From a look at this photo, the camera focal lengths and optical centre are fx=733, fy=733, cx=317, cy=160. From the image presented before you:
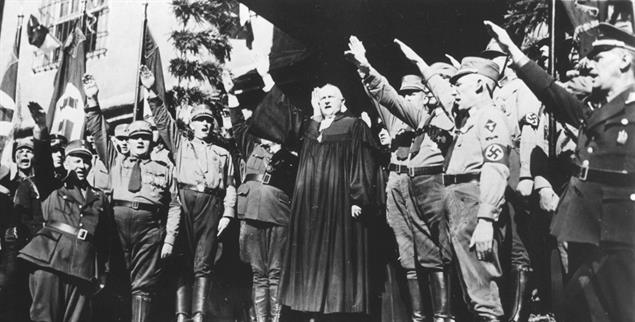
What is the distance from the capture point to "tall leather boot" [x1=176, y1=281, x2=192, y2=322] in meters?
6.99

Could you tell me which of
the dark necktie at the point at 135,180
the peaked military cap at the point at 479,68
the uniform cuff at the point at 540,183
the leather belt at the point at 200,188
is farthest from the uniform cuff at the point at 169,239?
the uniform cuff at the point at 540,183

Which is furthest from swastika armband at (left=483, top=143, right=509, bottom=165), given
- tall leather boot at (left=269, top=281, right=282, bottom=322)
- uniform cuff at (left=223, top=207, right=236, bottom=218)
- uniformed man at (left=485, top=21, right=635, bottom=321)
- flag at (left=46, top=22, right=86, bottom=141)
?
flag at (left=46, top=22, right=86, bottom=141)

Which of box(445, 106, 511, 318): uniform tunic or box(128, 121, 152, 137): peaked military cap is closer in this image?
box(445, 106, 511, 318): uniform tunic

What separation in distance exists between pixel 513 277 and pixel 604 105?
5.62 ft

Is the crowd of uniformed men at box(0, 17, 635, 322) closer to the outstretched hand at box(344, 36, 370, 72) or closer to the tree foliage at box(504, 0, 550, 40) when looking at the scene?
the outstretched hand at box(344, 36, 370, 72)

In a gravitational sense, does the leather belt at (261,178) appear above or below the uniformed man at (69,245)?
above

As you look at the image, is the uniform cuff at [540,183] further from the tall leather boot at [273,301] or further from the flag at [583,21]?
the tall leather boot at [273,301]

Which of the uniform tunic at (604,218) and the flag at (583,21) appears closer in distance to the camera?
the uniform tunic at (604,218)

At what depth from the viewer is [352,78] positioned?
780cm

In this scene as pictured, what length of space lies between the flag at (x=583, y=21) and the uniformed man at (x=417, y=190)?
1.21m

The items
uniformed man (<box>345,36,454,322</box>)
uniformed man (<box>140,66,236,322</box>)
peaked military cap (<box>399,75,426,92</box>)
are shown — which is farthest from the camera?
uniformed man (<box>140,66,236,322</box>)

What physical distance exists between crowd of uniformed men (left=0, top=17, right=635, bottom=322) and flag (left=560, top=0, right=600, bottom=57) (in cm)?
18

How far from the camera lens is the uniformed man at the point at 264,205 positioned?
22.1ft

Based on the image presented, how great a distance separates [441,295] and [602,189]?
1.65m
